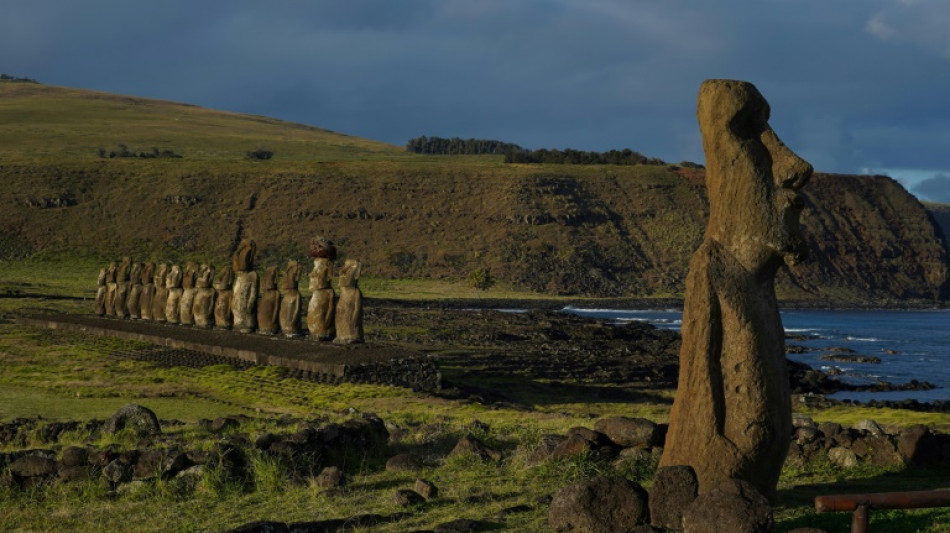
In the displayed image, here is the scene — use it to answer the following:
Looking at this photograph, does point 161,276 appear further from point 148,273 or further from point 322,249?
point 322,249

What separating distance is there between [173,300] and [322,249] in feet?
29.2

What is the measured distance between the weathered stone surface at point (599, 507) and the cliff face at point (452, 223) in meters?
82.0

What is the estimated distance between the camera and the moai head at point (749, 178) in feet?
33.7

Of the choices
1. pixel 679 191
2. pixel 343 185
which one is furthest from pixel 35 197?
pixel 679 191

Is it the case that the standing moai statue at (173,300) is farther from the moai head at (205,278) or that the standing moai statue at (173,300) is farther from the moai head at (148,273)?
the moai head at (148,273)

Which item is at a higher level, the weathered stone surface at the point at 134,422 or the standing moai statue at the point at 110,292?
the standing moai statue at the point at 110,292

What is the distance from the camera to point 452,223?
102 meters

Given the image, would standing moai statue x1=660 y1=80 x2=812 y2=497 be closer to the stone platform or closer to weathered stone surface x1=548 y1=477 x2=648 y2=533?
weathered stone surface x1=548 y1=477 x2=648 y2=533

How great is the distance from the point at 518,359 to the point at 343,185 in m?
73.9

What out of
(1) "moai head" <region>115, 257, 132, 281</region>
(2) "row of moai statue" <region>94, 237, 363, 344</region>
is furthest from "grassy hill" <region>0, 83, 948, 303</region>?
(2) "row of moai statue" <region>94, 237, 363, 344</region>

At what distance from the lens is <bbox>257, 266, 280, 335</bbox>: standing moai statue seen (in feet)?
101

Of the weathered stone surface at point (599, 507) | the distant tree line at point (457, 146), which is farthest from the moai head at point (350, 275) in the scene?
the distant tree line at point (457, 146)

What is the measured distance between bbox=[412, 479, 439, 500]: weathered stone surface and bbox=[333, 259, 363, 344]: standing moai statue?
16976 mm

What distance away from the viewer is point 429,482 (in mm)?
10719
